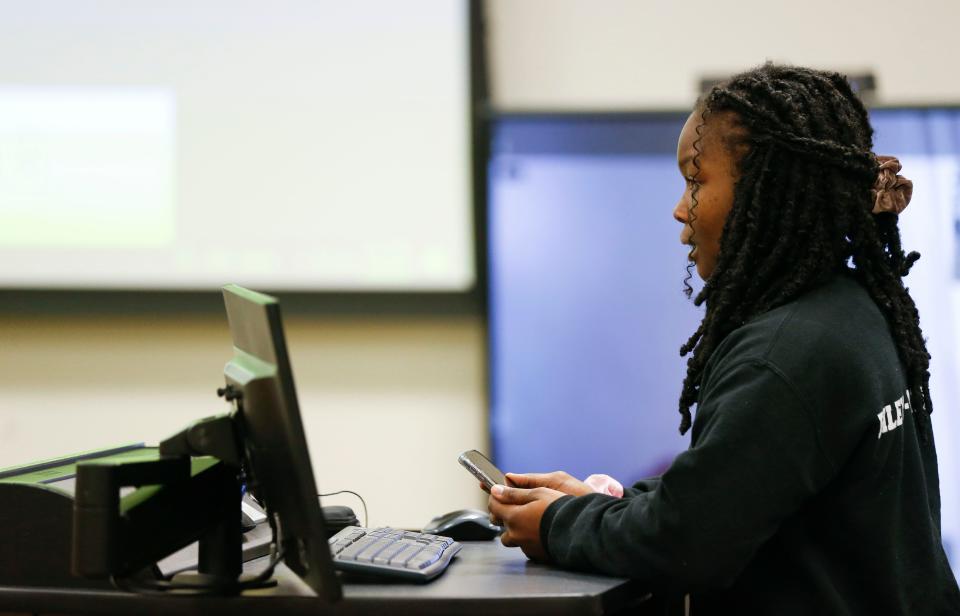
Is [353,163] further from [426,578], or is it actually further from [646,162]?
[426,578]

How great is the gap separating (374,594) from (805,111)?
76 cm

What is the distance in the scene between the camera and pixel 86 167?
7.76 ft

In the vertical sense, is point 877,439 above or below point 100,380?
above

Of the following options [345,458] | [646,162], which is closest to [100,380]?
[345,458]

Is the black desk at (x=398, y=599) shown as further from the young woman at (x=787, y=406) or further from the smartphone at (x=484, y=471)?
the smartphone at (x=484, y=471)

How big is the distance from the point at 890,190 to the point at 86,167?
1.85 metres

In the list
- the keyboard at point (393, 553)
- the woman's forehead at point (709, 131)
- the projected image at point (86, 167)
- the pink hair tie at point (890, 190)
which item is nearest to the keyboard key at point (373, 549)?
the keyboard at point (393, 553)

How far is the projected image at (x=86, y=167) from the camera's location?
2.35m

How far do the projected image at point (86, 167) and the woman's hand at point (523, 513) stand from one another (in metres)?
1.44

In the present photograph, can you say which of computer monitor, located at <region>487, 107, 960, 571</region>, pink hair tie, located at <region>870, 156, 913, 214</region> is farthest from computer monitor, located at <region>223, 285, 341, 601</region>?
computer monitor, located at <region>487, 107, 960, 571</region>

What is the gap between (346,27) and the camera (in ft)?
7.69

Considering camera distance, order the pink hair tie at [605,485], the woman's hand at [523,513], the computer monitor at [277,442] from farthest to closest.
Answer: the pink hair tie at [605,485], the woman's hand at [523,513], the computer monitor at [277,442]

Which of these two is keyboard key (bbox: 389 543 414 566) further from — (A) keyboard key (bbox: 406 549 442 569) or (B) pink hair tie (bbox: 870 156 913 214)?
(B) pink hair tie (bbox: 870 156 913 214)

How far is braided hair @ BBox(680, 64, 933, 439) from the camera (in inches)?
46.4
